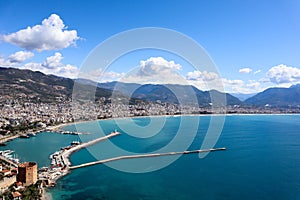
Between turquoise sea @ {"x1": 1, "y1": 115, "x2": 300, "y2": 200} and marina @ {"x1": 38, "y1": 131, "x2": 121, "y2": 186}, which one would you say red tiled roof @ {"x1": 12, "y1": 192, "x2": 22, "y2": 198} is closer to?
turquoise sea @ {"x1": 1, "y1": 115, "x2": 300, "y2": 200}

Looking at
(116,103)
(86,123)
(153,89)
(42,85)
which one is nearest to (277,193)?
(86,123)

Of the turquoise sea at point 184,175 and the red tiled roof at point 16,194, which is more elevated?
the red tiled roof at point 16,194

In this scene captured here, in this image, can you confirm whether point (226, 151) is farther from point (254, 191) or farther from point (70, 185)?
point (70, 185)

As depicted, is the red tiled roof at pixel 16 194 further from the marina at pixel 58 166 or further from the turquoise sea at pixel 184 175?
the marina at pixel 58 166

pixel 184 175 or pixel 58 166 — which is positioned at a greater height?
pixel 58 166

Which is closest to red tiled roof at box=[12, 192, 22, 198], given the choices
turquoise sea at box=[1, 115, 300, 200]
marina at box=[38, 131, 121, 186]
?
turquoise sea at box=[1, 115, 300, 200]

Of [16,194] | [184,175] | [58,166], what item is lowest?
[184,175]

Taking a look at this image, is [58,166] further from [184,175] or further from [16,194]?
[184,175]

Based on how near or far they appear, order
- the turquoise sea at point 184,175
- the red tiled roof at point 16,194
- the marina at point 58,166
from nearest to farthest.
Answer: the red tiled roof at point 16,194 → the turquoise sea at point 184,175 → the marina at point 58,166

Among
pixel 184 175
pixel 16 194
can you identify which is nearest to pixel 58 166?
pixel 16 194

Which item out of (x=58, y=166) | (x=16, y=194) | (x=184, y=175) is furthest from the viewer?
(x=58, y=166)

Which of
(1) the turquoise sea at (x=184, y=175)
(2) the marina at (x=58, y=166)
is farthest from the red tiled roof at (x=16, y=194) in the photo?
(2) the marina at (x=58, y=166)
